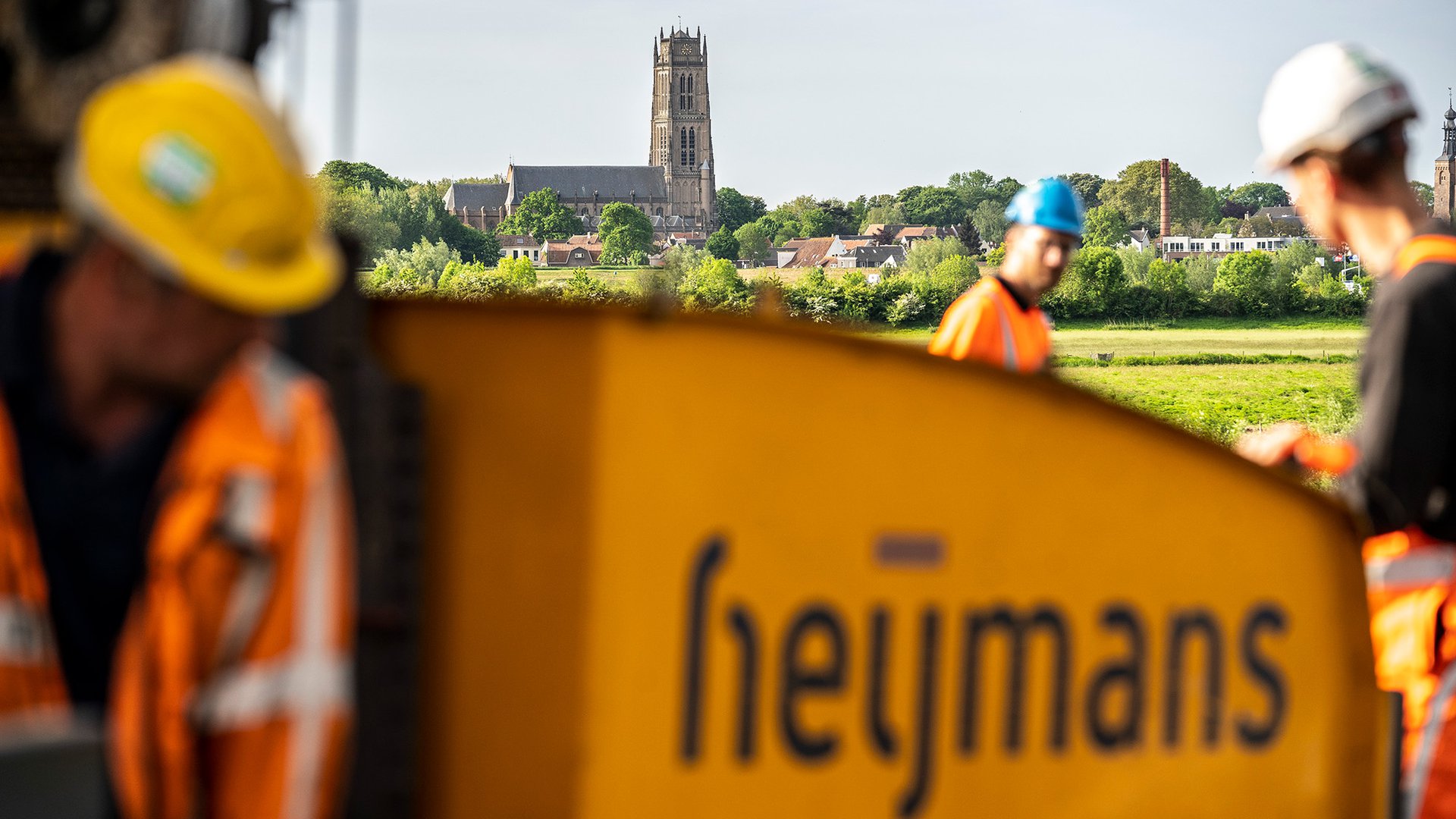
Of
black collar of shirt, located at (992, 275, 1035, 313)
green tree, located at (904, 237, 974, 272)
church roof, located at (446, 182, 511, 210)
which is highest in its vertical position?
church roof, located at (446, 182, 511, 210)

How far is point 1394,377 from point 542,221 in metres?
175

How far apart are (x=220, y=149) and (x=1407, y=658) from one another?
2.53 m

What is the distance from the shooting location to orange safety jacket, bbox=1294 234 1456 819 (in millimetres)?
3049

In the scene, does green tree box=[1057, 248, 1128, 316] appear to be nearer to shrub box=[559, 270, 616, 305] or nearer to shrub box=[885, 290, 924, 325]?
shrub box=[885, 290, 924, 325]

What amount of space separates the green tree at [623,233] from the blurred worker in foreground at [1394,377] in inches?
6266

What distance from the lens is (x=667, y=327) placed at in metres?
2.20

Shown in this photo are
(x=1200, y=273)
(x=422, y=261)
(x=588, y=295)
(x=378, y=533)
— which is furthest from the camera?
(x=1200, y=273)

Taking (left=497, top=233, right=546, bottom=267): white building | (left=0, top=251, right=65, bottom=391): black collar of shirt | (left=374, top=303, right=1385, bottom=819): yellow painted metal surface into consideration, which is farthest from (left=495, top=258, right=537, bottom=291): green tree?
(left=0, top=251, right=65, bottom=391): black collar of shirt

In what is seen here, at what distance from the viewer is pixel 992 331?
5312 millimetres

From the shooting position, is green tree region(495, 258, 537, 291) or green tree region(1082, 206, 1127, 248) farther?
green tree region(1082, 206, 1127, 248)

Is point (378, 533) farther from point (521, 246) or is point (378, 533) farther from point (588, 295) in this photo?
point (521, 246)

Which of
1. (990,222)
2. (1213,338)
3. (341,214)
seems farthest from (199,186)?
(990,222)

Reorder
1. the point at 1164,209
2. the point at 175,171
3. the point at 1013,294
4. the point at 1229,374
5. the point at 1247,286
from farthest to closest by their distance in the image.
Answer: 1. the point at 1164,209
2. the point at 1247,286
3. the point at 1229,374
4. the point at 1013,294
5. the point at 175,171

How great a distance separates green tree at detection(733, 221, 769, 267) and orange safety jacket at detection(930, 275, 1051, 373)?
172 meters
